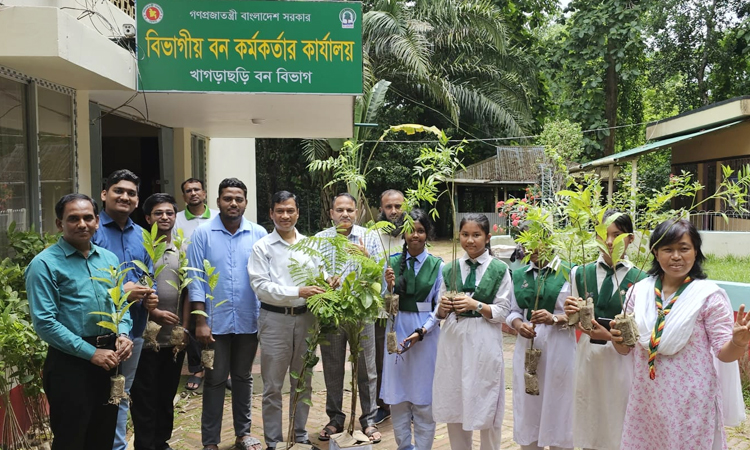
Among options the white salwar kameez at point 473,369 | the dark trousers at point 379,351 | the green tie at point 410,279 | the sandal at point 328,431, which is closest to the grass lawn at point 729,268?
the dark trousers at point 379,351

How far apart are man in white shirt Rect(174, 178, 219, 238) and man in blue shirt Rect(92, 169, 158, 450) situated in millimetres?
1742

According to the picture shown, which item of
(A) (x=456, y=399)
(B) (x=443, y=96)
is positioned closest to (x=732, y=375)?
(A) (x=456, y=399)

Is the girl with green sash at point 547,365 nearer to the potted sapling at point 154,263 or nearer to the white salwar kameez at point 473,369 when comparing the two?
the white salwar kameez at point 473,369

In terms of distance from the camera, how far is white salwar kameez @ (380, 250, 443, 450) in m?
4.27

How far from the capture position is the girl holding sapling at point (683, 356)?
3061 mm

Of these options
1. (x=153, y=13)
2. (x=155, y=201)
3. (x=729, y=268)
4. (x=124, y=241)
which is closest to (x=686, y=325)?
(x=124, y=241)

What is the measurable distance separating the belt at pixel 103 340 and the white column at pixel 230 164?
27.2ft

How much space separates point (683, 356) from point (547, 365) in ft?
3.19

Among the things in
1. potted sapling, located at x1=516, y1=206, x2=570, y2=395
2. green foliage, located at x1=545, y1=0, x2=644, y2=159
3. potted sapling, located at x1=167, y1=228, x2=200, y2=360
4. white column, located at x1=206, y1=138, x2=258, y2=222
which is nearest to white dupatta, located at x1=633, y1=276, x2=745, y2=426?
potted sapling, located at x1=516, y1=206, x2=570, y2=395

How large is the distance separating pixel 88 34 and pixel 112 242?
185 cm

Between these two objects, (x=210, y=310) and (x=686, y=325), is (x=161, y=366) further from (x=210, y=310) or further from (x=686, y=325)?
(x=686, y=325)

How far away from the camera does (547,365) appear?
155 inches

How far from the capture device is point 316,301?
12.6 feet

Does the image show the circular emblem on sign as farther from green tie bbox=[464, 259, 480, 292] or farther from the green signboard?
green tie bbox=[464, 259, 480, 292]
